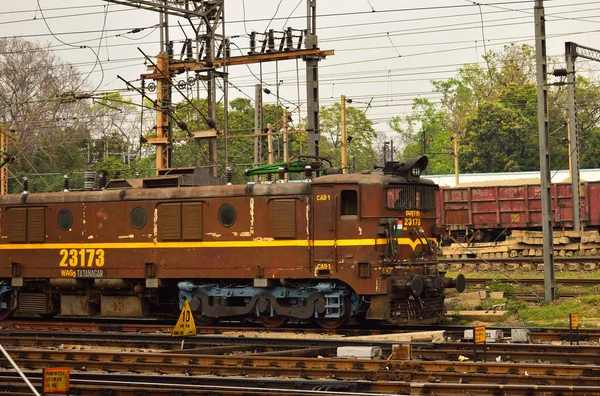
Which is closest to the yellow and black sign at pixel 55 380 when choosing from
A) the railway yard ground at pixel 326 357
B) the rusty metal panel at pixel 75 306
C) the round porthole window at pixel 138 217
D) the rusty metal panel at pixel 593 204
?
the railway yard ground at pixel 326 357

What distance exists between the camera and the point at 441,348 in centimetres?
1627

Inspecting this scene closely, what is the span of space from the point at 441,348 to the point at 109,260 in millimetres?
9974

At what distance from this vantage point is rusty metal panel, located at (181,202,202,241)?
2162 centimetres

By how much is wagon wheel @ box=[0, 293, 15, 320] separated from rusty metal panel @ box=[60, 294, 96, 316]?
1.86 meters

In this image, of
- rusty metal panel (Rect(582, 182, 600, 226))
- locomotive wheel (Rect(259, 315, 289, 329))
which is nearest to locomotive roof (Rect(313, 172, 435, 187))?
locomotive wheel (Rect(259, 315, 289, 329))

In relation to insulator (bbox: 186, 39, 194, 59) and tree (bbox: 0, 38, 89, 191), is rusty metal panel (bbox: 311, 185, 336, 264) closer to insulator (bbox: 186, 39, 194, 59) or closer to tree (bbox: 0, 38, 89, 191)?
insulator (bbox: 186, 39, 194, 59)

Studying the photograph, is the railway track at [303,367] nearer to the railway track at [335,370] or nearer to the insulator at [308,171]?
the railway track at [335,370]

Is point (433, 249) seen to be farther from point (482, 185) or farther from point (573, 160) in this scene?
point (482, 185)

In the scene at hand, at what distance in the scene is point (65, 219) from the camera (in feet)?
77.2

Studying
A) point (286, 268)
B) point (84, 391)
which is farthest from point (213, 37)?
point (84, 391)

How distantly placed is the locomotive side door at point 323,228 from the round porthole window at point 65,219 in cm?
711

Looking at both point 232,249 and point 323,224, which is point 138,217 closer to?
point 232,249

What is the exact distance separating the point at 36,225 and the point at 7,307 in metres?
2.80

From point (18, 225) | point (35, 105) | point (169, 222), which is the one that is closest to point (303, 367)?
point (169, 222)
